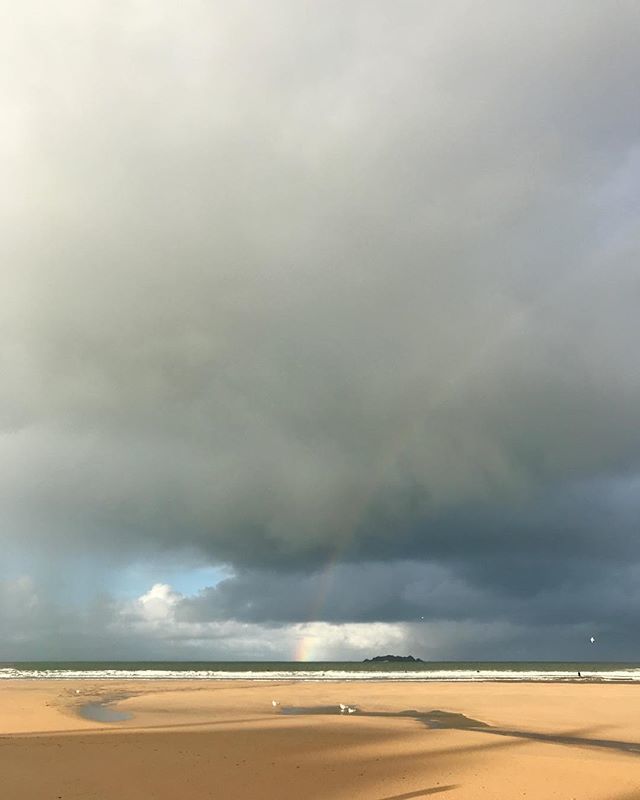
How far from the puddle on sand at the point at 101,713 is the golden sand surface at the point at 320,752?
740 millimetres

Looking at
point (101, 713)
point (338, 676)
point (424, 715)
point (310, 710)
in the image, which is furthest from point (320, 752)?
point (338, 676)

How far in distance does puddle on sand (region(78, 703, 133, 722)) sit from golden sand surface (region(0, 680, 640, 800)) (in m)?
0.74

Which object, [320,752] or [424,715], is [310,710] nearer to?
[424,715]

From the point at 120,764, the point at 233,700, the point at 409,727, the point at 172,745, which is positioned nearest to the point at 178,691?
the point at 233,700

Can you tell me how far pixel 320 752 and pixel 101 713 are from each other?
19506 millimetres

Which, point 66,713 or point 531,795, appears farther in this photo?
point 66,713

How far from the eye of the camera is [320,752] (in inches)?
845

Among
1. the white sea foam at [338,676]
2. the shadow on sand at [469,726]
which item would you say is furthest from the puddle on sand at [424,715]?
the white sea foam at [338,676]

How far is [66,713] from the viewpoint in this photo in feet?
112

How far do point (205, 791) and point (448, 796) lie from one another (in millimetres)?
5721

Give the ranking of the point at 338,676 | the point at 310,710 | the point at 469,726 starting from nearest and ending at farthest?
the point at 469,726 → the point at 310,710 → the point at 338,676

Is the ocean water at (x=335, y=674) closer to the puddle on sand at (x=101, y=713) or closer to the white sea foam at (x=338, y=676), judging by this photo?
the white sea foam at (x=338, y=676)

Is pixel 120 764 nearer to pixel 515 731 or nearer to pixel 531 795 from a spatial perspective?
pixel 531 795

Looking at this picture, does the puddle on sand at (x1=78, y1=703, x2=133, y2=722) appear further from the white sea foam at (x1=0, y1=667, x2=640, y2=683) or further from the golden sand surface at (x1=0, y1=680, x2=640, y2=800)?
the white sea foam at (x1=0, y1=667, x2=640, y2=683)
